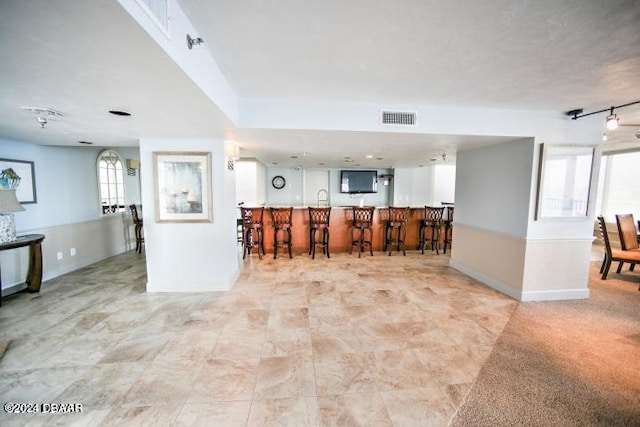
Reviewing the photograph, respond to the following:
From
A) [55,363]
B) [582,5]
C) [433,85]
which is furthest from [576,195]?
[55,363]

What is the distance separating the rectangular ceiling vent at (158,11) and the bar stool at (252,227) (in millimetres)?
4044

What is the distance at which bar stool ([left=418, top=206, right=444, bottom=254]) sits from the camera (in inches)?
218

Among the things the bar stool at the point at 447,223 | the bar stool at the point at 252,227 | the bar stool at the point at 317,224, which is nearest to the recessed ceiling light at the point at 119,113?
the bar stool at the point at 252,227

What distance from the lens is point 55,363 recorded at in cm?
202

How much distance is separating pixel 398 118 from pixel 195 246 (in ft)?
10.2

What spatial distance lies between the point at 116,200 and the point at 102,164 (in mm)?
794

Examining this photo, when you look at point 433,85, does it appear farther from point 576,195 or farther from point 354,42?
point 576,195

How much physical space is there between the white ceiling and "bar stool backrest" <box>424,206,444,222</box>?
2963mm

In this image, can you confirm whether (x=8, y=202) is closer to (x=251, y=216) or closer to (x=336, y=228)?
(x=251, y=216)

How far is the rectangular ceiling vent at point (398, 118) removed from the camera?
288 centimetres

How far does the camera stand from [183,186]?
342cm

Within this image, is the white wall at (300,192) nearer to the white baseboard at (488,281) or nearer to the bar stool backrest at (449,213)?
the bar stool backrest at (449,213)

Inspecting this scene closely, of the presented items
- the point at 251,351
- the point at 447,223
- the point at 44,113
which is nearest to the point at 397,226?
the point at 447,223

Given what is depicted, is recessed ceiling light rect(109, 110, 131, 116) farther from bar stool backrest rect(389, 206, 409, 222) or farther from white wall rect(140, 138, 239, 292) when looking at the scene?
bar stool backrest rect(389, 206, 409, 222)
